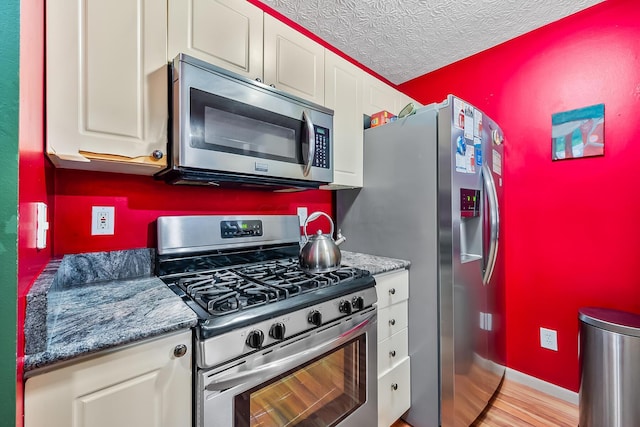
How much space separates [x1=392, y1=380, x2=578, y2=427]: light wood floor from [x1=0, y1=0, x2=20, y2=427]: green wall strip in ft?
5.86

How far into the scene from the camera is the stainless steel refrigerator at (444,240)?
1.47 m

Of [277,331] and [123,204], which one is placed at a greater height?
[123,204]

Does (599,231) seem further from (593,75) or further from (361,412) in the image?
(361,412)

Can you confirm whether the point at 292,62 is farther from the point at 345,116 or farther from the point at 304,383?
the point at 304,383

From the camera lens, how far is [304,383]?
1.08 m

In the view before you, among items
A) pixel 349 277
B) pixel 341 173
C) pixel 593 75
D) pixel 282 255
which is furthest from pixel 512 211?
pixel 282 255

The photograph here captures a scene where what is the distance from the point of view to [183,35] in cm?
115

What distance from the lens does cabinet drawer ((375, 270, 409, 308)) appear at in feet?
4.83

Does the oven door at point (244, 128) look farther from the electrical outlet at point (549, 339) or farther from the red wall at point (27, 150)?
the electrical outlet at point (549, 339)

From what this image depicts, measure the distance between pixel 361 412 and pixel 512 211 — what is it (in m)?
1.71

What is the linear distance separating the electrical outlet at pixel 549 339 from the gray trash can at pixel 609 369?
0.32 meters

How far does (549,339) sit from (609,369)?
0.47 m

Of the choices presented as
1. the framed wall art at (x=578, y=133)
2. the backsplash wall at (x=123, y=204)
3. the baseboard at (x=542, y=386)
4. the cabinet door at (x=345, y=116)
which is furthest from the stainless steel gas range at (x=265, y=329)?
the framed wall art at (x=578, y=133)

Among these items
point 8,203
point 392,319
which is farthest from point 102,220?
point 392,319
